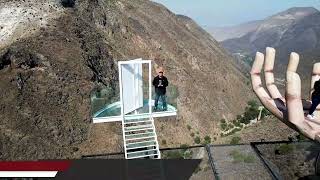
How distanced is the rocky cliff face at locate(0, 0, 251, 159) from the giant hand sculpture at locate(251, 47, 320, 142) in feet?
157

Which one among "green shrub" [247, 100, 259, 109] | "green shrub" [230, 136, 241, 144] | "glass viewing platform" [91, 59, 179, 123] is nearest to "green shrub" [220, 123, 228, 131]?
"green shrub" [247, 100, 259, 109]

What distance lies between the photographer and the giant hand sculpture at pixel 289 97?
8688mm

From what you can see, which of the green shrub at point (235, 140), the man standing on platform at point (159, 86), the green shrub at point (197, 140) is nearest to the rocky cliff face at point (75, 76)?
the green shrub at point (197, 140)

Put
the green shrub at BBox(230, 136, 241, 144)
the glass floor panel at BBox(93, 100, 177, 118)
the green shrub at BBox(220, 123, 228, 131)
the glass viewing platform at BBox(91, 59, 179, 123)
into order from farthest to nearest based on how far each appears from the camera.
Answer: the green shrub at BBox(220, 123, 228, 131)
the green shrub at BBox(230, 136, 241, 144)
the glass floor panel at BBox(93, 100, 177, 118)
the glass viewing platform at BBox(91, 59, 179, 123)

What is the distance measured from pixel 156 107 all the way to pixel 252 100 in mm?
90363

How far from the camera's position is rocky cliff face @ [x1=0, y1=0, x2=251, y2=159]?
192 feet

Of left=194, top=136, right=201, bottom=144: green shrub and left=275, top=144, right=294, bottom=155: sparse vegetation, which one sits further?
left=194, top=136, right=201, bottom=144: green shrub

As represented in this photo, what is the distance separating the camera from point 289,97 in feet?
28.6

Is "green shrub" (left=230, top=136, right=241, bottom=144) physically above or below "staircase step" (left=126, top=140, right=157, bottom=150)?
below

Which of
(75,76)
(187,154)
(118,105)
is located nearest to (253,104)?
(75,76)

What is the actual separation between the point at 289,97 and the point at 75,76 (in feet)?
200

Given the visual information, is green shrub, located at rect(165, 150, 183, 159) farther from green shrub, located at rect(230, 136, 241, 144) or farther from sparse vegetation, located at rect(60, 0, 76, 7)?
sparse vegetation, located at rect(60, 0, 76, 7)

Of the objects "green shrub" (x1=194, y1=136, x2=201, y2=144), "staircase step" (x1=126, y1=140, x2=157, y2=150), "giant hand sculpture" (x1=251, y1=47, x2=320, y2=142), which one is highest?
"giant hand sculpture" (x1=251, y1=47, x2=320, y2=142)

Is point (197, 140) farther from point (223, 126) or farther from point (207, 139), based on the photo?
point (223, 126)
